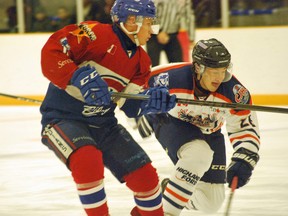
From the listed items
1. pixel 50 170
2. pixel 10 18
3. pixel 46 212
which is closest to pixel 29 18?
pixel 10 18

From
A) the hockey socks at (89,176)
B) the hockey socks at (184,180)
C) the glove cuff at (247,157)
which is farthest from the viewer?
the glove cuff at (247,157)

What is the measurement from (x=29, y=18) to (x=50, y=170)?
4.01 metres

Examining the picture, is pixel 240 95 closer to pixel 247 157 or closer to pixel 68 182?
pixel 247 157

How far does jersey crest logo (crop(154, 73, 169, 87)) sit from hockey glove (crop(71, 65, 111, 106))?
2.04ft

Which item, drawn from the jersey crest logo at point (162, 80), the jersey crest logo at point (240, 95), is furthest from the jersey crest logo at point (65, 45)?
the jersey crest logo at point (240, 95)

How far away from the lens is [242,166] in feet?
10.7

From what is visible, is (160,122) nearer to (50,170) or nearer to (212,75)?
(212,75)

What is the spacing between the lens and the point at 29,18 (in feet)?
27.6

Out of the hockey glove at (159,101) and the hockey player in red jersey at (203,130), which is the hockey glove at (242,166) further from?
the hockey glove at (159,101)

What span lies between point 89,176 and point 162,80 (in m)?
0.80

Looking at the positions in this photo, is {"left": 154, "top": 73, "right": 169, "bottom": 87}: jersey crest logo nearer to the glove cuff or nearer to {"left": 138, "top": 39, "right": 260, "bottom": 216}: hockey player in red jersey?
{"left": 138, "top": 39, "right": 260, "bottom": 216}: hockey player in red jersey

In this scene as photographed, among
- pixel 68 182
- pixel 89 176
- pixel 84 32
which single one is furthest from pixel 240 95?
pixel 68 182

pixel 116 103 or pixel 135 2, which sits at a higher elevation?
pixel 135 2

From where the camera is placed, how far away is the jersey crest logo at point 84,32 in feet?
9.60
